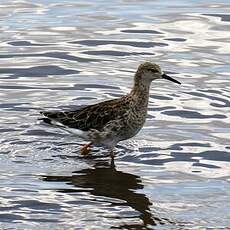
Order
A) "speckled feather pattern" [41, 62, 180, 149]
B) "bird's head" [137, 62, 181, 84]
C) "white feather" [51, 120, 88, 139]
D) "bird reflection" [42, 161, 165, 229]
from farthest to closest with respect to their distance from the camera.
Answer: "bird's head" [137, 62, 181, 84] < "white feather" [51, 120, 88, 139] < "speckled feather pattern" [41, 62, 180, 149] < "bird reflection" [42, 161, 165, 229]

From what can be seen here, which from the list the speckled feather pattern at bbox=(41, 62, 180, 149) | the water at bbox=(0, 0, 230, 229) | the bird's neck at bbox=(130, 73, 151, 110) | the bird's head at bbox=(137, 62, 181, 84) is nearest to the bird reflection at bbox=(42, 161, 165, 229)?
the water at bbox=(0, 0, 230, 229)

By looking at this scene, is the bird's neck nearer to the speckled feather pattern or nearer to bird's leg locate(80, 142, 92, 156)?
the speckled feather pattern

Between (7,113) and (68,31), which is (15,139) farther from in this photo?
(68,31)

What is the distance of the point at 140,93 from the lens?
14.4 m

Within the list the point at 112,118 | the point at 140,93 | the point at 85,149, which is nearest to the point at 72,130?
the point at 85,149

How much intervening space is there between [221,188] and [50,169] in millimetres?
2217

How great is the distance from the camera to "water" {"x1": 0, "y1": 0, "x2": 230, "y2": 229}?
1227 centimetres

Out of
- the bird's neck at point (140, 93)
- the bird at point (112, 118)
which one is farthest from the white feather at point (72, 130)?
the bird's neck at point (140, 93)

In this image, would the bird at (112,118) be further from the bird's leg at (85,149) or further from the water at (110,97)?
the water at (110,97)

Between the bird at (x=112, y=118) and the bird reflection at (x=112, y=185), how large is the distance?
0.45 m

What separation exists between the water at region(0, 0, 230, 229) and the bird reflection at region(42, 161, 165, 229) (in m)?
0.01

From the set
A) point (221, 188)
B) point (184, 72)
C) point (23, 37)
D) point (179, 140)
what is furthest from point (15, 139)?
point (23, 37)

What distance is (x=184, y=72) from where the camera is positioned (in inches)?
712

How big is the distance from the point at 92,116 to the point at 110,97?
2482 mm
